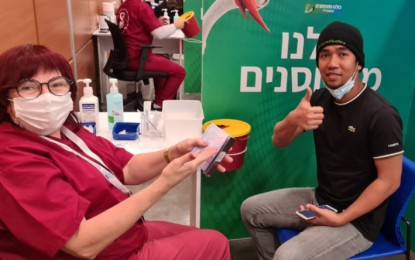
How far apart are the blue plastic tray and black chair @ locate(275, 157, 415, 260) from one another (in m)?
0.89

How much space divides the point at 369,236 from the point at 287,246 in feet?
1.22

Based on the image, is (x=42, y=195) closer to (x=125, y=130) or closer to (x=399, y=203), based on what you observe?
(x=125, y=130)

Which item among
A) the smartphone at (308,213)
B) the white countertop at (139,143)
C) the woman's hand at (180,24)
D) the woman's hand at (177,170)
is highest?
the woman's hand at (180,24)

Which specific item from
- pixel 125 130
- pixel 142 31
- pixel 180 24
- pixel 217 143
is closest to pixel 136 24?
pixel 142 31

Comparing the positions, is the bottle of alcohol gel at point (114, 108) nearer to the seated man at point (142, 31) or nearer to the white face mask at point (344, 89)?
the white face mask at point (344, 89)

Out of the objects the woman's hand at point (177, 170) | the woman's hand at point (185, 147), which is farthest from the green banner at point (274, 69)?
the woman's hand at point (177, 170)

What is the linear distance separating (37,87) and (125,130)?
845 millimetres

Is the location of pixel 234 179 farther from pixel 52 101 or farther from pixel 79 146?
pixel 52 101

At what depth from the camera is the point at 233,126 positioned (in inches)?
81.0

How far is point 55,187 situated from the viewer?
1.09 m

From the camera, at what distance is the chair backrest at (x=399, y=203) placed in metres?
1.65

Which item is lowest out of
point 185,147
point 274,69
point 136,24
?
point 185,147

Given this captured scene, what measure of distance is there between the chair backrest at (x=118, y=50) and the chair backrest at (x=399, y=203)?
2.88 metres

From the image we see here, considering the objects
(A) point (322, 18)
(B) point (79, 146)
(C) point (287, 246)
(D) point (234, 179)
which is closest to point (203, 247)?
(C) point (287, 246)
